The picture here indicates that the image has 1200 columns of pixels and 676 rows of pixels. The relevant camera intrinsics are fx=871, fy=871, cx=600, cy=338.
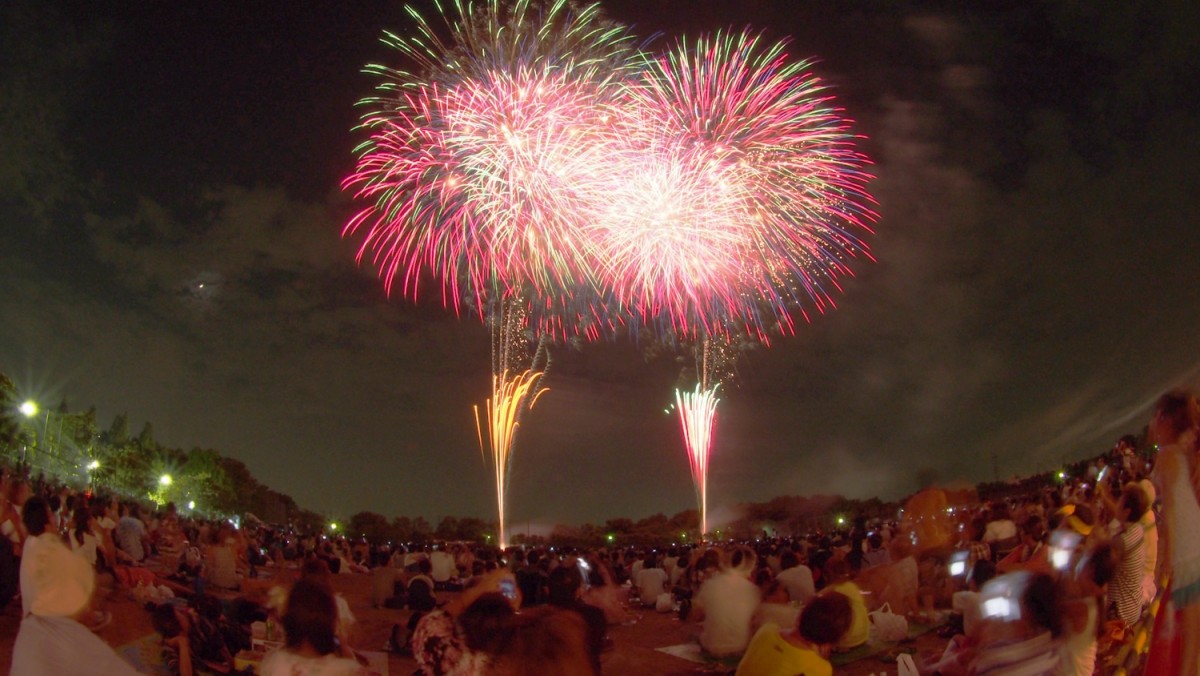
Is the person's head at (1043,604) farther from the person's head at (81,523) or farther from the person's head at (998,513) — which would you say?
the person's head at (81,523)

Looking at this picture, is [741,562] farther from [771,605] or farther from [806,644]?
[806,644]

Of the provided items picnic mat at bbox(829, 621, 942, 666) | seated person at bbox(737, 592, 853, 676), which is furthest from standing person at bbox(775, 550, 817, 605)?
seated person at bbox(737, 592, 853, 676)

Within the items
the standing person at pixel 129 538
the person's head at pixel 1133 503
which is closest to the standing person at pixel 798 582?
the person's head at pixel 1133 503

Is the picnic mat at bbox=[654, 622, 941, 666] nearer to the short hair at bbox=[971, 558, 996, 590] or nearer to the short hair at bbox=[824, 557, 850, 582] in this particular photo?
the short hair at bbox=[824, 557, 850, 582]

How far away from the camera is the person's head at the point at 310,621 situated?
428 cm

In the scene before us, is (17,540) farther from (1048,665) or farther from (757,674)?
(1048,665)

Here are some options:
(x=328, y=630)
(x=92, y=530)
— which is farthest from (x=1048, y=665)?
(x=92, y=530)

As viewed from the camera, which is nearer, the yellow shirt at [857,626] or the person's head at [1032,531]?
the yellow shirt at [857,626]

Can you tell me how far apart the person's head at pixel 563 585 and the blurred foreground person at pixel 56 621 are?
2.81m

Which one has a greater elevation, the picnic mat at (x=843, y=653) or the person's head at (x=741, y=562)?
the person's head at (x=741, y=562)

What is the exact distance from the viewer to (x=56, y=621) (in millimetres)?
5035

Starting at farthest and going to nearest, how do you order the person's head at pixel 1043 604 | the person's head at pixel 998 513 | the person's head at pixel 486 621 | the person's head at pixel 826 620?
the person's head at pixel 998 513 < the person's head at pixel 826 620 < the person's head at pixel 486 621 < the person's head at pixel 1043 604

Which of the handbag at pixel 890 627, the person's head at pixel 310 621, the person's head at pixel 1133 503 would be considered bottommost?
the handbag at pixel 890 627

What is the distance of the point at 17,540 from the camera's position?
32.8ft
